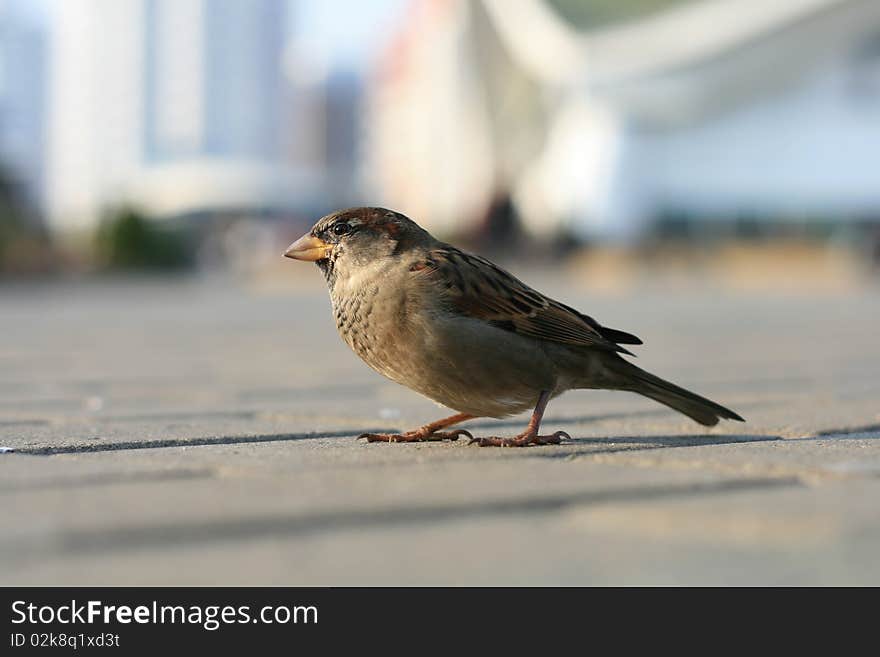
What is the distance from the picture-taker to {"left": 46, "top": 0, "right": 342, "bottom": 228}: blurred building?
100 meters

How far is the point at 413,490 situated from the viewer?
6.33ft

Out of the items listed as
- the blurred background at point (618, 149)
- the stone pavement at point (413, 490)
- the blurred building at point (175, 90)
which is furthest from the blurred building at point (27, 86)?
the stone pavement at point (413, 490)

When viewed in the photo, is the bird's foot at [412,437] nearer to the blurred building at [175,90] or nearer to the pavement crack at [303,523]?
the pavement crack at [303,523]

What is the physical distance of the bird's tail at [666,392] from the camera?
2.88 m

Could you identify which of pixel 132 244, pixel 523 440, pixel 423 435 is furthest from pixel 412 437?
pixel 132 244

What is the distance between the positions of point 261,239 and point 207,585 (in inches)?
1774

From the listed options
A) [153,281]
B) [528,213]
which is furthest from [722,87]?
[153,281]

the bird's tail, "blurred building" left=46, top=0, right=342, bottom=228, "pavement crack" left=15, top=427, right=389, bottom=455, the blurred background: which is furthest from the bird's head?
"blurred building" left=46, top=0, right=342, bottom=228

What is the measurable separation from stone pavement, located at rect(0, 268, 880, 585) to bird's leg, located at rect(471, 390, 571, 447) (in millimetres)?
61

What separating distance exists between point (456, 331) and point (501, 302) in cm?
16

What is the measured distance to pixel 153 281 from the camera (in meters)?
18.9

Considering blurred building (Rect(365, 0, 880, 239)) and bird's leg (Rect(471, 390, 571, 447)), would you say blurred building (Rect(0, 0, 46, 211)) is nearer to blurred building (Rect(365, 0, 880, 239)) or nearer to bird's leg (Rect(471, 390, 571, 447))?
blurred building (Rect(365, 0, 880, 239))

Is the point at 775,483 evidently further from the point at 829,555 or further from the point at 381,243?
the point at 381,243

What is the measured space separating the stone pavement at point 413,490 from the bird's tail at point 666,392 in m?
0.05
